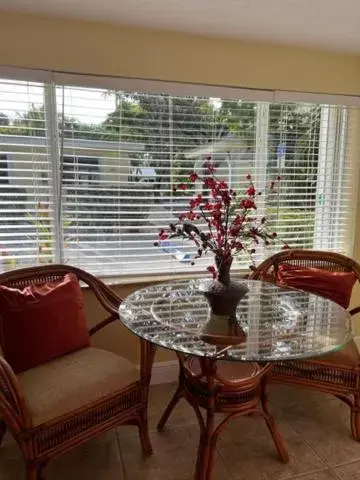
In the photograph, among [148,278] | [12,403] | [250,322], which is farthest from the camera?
[148,278]

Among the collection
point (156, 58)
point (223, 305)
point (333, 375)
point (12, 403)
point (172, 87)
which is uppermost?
point (156, 58)

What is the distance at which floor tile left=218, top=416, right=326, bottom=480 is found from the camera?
6.16 feet

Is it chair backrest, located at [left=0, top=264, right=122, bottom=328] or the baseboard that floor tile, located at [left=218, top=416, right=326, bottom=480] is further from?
chair backrest, located at [left=0, top=264, right=122, bottom=328]

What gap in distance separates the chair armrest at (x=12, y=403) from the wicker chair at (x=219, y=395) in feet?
2.42

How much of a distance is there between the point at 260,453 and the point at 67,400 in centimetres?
103

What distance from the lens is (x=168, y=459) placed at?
196 cm

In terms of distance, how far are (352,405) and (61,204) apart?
1.98m

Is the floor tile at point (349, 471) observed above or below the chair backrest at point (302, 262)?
below

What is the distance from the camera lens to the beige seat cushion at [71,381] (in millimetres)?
1612

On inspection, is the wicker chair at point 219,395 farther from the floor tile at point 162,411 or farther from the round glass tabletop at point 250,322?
the floor tile at point 162,411

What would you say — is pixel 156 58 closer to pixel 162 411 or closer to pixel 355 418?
pixel 162 411

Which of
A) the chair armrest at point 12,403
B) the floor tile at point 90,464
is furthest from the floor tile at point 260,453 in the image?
the chair armrest at point 12,403

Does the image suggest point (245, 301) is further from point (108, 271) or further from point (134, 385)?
point (108, 271)

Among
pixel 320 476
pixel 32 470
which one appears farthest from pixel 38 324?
pixel 320 476
